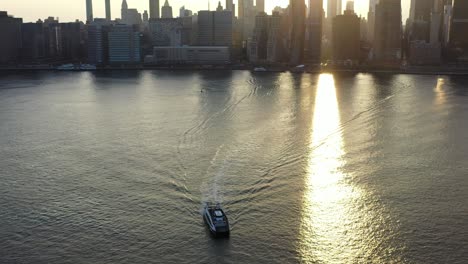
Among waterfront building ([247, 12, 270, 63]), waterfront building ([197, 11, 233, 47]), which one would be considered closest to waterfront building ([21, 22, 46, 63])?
waterfront building ([197, 11, 233, 47])

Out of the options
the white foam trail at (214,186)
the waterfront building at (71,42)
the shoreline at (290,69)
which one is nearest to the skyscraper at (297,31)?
the shoreline at (290,69)

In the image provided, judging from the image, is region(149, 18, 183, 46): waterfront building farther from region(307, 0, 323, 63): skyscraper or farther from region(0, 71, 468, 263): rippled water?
region(0, 71, 468, 263): rippled water

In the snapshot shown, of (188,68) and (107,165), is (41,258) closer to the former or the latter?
(107,165)

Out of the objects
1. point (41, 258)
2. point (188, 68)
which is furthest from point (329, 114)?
point (188, 68)

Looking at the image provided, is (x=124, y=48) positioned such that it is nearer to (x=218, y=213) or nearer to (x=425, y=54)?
(x=425, y=54)

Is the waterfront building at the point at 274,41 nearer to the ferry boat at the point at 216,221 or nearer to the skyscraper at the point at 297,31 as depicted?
the skyscraper at the point at 297,31
